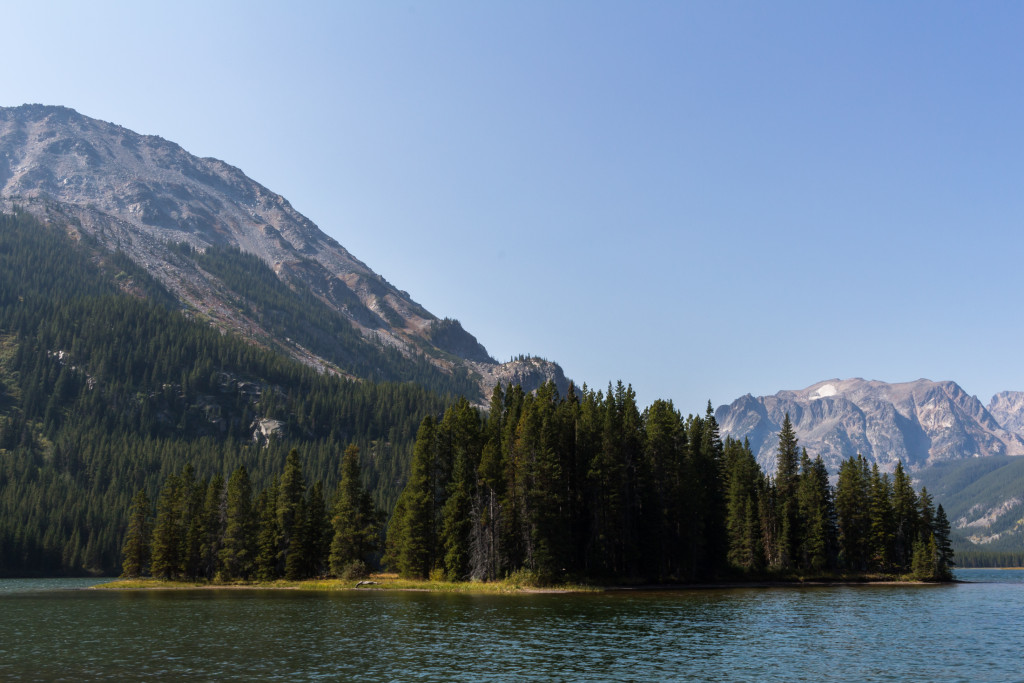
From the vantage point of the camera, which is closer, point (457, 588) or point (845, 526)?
point (457, 588)

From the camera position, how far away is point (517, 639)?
2062 inches

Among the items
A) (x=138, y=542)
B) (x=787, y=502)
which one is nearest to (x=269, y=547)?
(x=138, y=542)

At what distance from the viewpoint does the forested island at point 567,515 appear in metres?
98.7

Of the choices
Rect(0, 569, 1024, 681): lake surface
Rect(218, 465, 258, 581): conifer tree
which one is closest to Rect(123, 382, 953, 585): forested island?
Rect(218, 465, 258, 581): conifer tree

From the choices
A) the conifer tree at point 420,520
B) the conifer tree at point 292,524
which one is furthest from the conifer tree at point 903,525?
the conifer tree at point 292,524

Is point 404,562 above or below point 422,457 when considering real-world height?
below

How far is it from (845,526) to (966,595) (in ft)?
91.7

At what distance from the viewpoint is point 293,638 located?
176ft

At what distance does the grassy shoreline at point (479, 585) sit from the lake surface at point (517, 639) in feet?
24.9

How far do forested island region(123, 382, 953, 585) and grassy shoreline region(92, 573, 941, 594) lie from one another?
3.94 ft

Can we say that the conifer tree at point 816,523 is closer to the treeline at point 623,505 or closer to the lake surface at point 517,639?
the treeline at point 623,505

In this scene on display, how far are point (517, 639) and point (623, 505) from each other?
2240 inches

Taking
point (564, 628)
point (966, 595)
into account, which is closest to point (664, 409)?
point (966, 595)

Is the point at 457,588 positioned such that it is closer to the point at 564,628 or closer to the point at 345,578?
the point at 345,578
